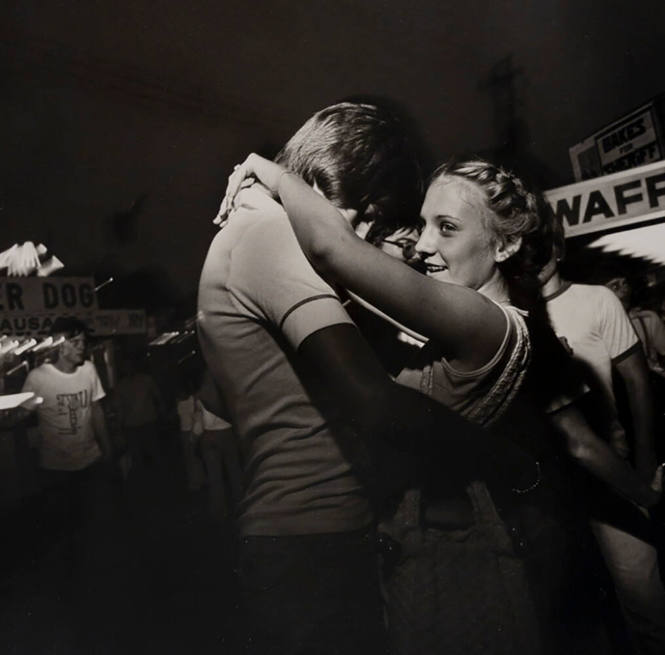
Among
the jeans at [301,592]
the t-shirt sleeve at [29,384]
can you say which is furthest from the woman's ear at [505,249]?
the t-shirt sleeve at [29,384]

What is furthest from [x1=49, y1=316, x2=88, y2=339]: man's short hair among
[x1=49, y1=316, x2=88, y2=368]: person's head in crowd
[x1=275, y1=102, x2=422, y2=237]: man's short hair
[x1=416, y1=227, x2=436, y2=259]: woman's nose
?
[x1=416, y1=227, x2=436, y2=259]: woman's nose

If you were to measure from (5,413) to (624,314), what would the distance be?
161 cm

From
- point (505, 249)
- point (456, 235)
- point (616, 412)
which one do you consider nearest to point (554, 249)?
point (505, 249)

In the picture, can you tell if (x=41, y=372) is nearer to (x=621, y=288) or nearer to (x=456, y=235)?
(x=456, y=235)

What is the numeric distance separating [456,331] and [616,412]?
0.66 metres

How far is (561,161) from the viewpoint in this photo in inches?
73.2

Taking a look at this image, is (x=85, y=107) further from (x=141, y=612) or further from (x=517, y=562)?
(x=517, y=562)

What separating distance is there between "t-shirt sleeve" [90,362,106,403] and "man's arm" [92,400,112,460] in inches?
0.5

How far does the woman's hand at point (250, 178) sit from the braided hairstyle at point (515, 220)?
0.41 m

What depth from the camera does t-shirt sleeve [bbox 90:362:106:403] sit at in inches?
58.2

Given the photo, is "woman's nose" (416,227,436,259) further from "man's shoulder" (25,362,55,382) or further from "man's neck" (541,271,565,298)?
"man's shoulder" (25,362,55,382)

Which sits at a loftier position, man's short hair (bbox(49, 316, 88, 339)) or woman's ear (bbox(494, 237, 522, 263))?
woman's ear (bbox(494, 237, 522, 263))

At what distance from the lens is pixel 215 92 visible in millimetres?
1632

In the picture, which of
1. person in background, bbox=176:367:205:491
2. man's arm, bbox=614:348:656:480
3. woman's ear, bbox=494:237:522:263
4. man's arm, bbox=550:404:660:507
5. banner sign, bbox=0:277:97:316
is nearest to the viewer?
banner sign, bbox=0:277:97:316
